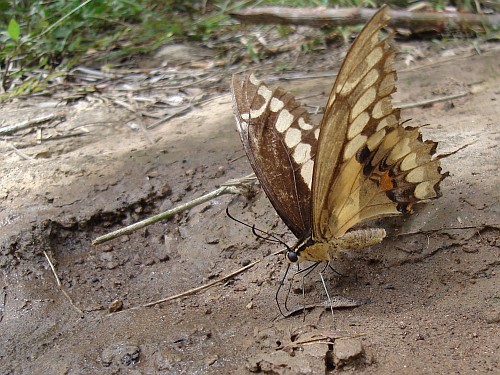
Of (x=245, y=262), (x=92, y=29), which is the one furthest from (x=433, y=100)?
(x=92, y=29)

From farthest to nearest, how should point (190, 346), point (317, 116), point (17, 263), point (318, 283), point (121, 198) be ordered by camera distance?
point (317, 116)
point (121, 198)
point (17, 263)
point (318, 283)
point (190, 346)

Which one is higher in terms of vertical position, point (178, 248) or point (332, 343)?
point (332, 343)

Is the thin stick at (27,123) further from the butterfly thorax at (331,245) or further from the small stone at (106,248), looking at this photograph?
the butterfly thorax at (331,245)

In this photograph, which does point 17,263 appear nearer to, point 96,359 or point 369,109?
point 96,359

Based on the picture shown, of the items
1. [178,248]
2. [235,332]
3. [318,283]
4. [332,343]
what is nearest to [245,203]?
[178,248]

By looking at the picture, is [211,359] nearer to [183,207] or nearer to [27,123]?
[183,207]

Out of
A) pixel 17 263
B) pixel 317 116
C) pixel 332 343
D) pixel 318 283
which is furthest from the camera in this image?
pixel 317 116
